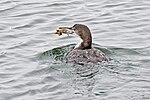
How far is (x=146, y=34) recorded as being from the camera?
15938 millimetres

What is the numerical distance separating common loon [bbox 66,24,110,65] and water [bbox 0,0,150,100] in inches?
9.0

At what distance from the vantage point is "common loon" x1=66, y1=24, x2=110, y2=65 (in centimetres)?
1359

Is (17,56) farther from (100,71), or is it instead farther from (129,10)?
(129,10)

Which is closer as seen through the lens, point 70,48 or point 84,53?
point 84,53

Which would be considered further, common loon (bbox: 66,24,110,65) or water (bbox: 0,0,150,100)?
common loon (bbox: 66,24,110,65)

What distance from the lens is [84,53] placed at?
13.9 meters

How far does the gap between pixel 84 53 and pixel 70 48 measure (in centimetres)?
125

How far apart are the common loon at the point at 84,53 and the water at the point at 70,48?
229 millimetres

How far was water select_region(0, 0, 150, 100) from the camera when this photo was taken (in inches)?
473

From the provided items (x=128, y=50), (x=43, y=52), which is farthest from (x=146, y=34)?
(x=43, y=52)

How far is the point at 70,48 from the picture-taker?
49.7 feet

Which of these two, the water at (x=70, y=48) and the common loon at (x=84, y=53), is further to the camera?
the common loon at (x=84, y=53)

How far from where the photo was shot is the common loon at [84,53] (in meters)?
13.6

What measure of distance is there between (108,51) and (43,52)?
147 cm
